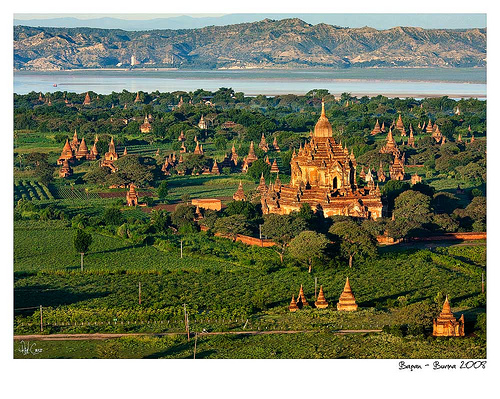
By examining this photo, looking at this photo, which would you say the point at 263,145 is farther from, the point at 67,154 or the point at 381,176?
the point at 381,176

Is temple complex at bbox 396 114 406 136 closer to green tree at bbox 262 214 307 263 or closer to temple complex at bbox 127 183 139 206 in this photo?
temple complex at bbox 127 183 139 206

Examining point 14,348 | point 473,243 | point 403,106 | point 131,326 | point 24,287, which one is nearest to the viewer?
point 14,348

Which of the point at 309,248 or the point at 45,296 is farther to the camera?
the point at 309,248

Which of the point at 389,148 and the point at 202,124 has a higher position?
the point at 202,124

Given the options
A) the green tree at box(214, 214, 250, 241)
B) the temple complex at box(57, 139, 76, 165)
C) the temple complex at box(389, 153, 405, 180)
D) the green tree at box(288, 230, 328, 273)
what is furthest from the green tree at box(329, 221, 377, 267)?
the temple complex at box(57, 139, 76, 165)

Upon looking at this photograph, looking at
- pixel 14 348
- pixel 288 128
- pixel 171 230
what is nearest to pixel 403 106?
pixel 288 128

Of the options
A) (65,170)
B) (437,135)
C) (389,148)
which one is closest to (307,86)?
(437,135)

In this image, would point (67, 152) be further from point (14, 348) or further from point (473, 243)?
point (14, 348)
